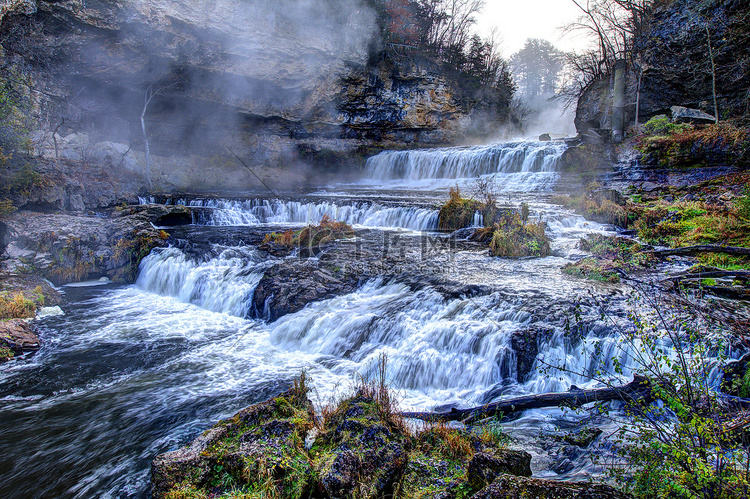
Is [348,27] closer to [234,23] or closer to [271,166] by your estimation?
[234,23]

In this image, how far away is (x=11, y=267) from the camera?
8523mm

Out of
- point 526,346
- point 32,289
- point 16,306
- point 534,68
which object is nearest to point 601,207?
point 526,346

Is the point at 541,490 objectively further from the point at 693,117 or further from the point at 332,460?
the point at 693,117

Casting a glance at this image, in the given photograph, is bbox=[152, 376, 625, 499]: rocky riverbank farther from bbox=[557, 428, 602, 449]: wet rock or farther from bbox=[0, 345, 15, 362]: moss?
bbox=[0, 345, 15, 362]: moss

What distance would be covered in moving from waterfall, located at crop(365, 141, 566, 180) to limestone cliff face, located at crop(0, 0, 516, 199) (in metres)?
2.89

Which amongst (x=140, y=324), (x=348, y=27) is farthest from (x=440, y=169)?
(x=140, y=324)

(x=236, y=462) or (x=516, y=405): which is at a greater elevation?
(x=236, y=462)

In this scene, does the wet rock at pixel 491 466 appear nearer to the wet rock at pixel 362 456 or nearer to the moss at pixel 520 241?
the wet rock at pixel 362 456

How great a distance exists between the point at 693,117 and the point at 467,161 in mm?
9074

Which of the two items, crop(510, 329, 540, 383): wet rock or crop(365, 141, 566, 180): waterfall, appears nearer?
crop(510, 329, 540, 383): wet rock

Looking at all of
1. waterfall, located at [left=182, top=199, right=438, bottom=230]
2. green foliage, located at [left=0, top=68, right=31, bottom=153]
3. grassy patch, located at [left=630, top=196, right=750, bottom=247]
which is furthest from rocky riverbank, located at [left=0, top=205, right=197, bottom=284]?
grassy patch, located at [left=630, top=196, right=750, bottom=247]

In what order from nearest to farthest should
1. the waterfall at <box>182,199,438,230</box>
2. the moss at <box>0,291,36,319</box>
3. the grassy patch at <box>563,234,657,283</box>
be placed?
the grassy patch at <box>563,234,657,283</box>, the moss at <box>0,291,36,319</box>, the waterfall at <box>182,199,438,230</box>

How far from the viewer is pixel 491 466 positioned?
95.9 inches

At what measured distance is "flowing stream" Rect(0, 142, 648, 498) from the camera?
3723 mm
